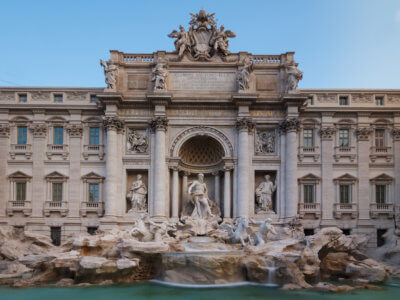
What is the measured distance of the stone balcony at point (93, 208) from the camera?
26516 mm

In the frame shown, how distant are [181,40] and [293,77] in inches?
314

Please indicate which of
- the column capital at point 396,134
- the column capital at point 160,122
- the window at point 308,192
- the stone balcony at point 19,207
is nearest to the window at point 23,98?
the stone balcony at point 19,207

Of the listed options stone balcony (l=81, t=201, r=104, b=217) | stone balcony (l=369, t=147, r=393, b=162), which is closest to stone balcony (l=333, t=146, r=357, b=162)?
stone balcony (l=369, t=147, r=393, b=162)

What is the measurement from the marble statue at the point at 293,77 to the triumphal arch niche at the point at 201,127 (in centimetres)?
7

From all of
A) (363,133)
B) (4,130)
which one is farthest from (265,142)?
(4,130)

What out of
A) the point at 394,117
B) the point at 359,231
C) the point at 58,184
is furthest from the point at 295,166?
the point at 58,184

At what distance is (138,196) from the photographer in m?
26.5

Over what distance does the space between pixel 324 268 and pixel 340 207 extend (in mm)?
5983

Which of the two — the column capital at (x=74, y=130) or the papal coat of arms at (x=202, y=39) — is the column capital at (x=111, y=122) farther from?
the papal coat of arms at (x=202, y=39)

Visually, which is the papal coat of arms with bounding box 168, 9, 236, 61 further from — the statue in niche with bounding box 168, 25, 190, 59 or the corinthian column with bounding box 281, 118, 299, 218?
the corinthian column with bounding box 281, 118, 299, 218

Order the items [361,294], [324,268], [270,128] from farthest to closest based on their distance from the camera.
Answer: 1. [270,128]
2. [324,268]
3. [361,294]

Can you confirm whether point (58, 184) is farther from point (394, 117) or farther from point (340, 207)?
point (394, 117)

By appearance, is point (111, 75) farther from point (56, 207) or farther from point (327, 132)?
point (327, 132)

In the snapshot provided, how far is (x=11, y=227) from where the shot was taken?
1012 inches
